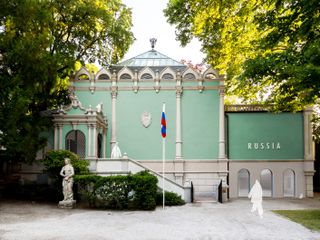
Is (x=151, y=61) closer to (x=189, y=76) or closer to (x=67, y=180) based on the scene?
(x=189, y=76)

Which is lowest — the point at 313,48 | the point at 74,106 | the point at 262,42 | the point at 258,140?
the point at 258,140

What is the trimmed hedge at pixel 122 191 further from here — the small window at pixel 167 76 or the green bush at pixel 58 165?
the small window at pixel 167 76

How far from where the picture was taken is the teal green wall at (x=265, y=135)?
974 inches

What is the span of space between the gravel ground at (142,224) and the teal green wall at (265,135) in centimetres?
840

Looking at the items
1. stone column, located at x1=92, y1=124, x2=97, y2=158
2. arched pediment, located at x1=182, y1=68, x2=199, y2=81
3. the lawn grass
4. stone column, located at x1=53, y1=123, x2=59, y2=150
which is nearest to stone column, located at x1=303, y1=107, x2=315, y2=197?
arched pediment, located at x1=182, y1=68, x2=199, y2=81

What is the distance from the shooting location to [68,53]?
2331cm

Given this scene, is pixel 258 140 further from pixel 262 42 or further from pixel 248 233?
pixel 248 233

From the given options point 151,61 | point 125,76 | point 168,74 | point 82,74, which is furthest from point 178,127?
point 82,74

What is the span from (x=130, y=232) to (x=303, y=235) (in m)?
5.41

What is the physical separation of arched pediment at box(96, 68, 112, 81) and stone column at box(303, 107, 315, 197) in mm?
14103

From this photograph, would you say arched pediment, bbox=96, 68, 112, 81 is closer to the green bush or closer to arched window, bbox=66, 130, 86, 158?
arched window, bbox=66, 130, 86, 158

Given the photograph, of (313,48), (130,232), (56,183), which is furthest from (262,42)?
(56,183)

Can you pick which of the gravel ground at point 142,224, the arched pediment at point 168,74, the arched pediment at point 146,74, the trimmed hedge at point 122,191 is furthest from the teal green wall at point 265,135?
the trimmed hedge at point 122,191

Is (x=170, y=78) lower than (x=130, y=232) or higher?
higher
